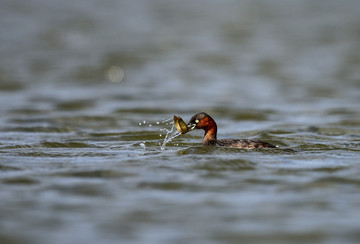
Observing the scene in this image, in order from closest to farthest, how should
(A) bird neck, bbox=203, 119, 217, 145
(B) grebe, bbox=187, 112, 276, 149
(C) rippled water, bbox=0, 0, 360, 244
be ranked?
(C) rippled water, bbox=0, 0, 360, 244 → (B) grebe, bbox=187, 112, 276, 149 → (A) bird neck, bbox=203, 119, 217, 145

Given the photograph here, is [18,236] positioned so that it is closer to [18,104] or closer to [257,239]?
[257,239]

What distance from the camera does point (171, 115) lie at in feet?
57.6

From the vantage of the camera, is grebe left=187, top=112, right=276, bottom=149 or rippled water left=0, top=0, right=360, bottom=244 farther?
grebe left=187, top=112, right=276, bottom=149

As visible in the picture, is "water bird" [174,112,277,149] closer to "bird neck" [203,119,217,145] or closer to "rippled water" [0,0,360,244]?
"bird neck" [203,119,217,145]

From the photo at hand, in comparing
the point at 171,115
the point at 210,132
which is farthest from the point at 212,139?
the point at 171,115

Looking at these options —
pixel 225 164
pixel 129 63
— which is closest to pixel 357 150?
pixel 225 164

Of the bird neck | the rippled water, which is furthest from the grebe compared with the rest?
the rippled water

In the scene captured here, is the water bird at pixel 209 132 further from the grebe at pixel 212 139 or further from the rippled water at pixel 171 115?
the rippled water at pixel 171 115

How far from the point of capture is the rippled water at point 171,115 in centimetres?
777

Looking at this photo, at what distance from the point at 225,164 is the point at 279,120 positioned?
20.9ft

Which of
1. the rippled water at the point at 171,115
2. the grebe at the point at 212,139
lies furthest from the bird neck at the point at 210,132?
the rippled water at the point at 171,115

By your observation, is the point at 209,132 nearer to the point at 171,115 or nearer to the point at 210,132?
the point at 210,132

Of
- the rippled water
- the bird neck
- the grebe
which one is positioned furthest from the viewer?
the bird neck

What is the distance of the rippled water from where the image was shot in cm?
777
